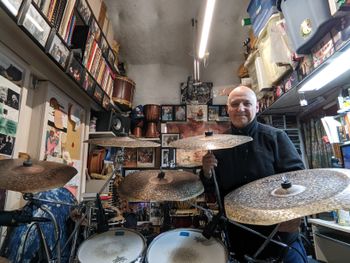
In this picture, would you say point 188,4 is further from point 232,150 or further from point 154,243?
point 154,243

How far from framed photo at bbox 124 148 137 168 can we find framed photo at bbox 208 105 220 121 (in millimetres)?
1327

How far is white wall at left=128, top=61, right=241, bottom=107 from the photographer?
386cm

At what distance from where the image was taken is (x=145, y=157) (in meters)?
3.53

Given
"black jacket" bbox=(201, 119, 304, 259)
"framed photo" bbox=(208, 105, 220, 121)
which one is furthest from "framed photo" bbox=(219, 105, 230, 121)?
"black jacket" bbox=(201, 119, 304, 259)

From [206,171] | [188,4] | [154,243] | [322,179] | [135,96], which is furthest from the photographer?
[135,96]

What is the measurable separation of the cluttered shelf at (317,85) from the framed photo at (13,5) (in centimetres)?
183

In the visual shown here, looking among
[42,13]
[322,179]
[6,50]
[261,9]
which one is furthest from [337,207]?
[261,9]

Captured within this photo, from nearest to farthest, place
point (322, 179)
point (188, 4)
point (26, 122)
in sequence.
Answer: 1. point (322, 179)
2. point (26, 122)
3. point (188, 4)

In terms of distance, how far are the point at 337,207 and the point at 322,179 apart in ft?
0.85

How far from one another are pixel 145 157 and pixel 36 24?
243 cm

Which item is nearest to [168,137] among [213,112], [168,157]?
[168,157]

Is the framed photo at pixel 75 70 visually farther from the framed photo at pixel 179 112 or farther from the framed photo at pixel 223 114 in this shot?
the framed photo at pixel 223 114

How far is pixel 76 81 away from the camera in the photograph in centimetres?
199

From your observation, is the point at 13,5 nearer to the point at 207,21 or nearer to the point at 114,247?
the point at 114,247
